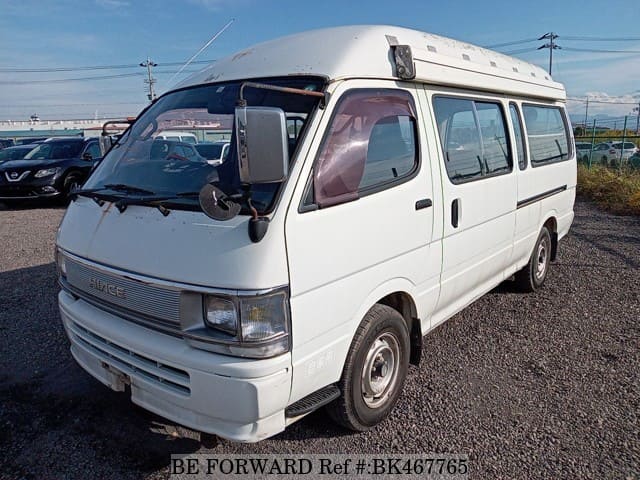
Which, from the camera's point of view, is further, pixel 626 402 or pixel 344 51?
pixel 626 402

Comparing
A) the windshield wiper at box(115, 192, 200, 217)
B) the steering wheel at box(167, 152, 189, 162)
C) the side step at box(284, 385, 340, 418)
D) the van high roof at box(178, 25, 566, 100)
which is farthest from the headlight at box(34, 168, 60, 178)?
the side step at box(284, 385, 340, 418)

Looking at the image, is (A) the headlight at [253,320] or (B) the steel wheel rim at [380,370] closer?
(A) the headlight at [253,320]

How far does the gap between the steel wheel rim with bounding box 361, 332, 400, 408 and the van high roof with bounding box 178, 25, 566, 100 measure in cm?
161

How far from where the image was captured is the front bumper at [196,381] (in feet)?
7.11

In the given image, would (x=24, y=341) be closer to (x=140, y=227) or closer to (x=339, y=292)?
(x=140, y=227)

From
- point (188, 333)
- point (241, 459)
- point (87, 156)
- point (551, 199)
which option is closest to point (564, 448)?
point (241, 459)

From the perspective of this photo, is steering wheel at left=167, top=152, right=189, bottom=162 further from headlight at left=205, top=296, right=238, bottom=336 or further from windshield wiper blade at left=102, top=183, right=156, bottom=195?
headlight at left=205, top=296, right=238, bottom=336

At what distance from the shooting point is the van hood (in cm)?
216

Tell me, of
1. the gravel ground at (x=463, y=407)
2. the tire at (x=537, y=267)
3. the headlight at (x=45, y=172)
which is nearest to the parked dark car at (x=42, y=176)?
the headlight at (x=45, y=172)

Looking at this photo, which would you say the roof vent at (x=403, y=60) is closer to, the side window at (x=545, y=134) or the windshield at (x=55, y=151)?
the side window at (x=545, y=134)

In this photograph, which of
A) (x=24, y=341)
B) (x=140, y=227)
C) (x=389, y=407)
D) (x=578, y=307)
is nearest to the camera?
(x=140, y=227)

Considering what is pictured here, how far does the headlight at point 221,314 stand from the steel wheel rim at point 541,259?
14.1 feet

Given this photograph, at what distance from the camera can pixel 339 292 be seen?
2.52 metres

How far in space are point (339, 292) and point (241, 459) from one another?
46.2 inches
